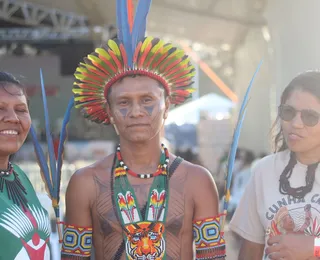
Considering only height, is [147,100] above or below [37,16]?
below

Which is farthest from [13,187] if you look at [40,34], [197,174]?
[40,34]

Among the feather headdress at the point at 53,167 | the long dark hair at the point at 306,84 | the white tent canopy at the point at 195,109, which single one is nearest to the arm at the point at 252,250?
the long dark hair at the point at 306,84

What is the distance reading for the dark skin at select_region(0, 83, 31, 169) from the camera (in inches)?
103

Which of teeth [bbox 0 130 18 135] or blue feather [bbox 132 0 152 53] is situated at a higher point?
blue feather [bbox 132 0 152 53]

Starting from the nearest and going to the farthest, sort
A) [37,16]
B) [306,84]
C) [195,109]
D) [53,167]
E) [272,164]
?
[306,84], [272,164], [53,167], [195,109], [37,16]

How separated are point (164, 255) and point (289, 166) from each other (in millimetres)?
702

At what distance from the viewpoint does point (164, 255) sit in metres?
2.81

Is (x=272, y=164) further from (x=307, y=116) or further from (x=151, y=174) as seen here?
(x=151, y=174)

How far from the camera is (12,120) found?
261cm

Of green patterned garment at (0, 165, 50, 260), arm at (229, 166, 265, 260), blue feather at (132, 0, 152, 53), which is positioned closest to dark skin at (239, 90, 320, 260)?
arm at (229, 166, 265, 260)

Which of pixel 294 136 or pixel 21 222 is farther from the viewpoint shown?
pixel 294 136

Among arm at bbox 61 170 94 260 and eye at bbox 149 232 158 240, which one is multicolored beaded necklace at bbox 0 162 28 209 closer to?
arm at bbox 61 170 94 260

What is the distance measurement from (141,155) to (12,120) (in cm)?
64

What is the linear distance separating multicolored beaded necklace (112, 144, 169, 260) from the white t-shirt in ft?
1.19
